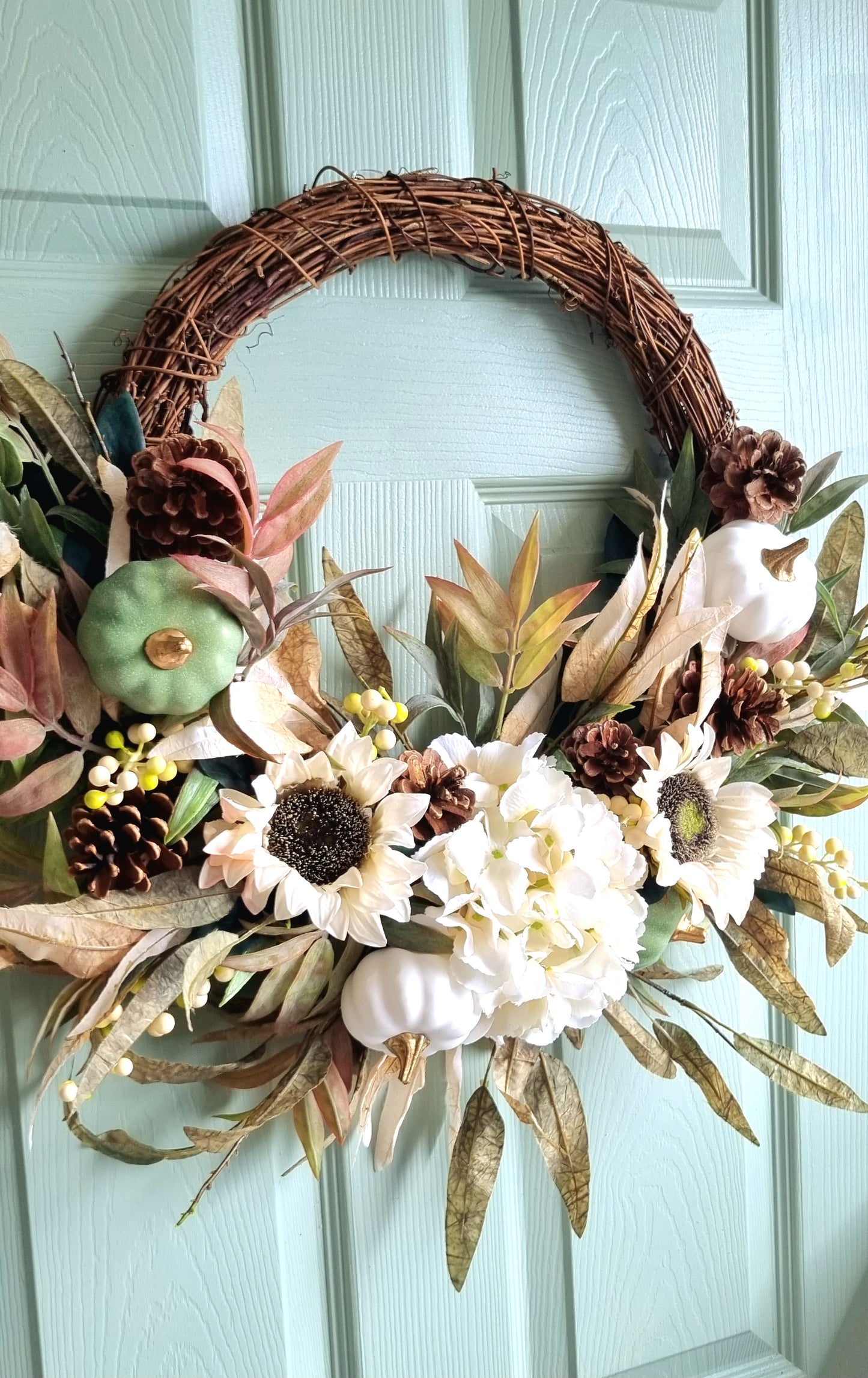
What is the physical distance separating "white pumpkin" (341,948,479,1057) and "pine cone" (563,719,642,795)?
0.49 ft

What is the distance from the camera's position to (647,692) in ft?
2.16

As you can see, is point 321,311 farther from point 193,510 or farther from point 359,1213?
point 359,1213

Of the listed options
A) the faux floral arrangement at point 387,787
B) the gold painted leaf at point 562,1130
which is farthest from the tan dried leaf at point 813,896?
the gold painted leaf at point 562,1130

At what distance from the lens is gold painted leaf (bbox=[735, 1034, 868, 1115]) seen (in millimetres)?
718

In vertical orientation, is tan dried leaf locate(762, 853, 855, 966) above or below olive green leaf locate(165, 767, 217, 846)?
below

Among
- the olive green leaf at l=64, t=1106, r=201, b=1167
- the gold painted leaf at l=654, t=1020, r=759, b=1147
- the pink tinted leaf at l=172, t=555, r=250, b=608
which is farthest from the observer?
the gold painted leaf at l=654, t=1020, r=759, b=1147

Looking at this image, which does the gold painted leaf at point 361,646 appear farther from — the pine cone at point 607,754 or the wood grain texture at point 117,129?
the wood grain texture at point 117,129

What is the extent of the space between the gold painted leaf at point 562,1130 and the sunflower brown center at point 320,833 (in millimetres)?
252

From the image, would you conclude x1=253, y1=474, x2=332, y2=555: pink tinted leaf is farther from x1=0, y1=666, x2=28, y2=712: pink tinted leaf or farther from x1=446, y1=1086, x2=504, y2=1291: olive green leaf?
x1=446, y1=1086, x2=504, y2=1291: olive green leaf

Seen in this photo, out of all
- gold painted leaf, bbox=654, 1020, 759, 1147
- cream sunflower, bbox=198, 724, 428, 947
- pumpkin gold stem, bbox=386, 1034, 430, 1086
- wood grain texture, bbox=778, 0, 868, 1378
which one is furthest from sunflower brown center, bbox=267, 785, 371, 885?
wood grain texture, bbox=778, 0, 868, 1378

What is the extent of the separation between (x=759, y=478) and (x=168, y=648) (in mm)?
423

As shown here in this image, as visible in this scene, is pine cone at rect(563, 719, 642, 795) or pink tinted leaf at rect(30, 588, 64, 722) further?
pine cone at rect(563, 719, 642, 795)

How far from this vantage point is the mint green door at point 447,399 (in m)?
0.61

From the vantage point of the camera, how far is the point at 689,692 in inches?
25.2
